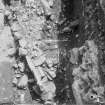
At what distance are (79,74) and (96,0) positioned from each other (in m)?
0.64

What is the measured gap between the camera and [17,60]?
3617mm

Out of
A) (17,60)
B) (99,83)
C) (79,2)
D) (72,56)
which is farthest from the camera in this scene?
(17,60)

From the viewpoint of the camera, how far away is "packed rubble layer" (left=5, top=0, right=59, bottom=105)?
3377mm

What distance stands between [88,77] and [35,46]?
2.79 feet

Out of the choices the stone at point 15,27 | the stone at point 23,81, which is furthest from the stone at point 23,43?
the stone at point 23,81

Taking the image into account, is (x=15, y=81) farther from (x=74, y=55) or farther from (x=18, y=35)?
(x=74, y=55)

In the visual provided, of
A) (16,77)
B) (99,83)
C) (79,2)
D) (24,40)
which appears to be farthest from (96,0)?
(16,77)

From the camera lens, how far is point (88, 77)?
9.41 ft

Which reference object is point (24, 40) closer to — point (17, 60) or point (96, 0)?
point (17, 60)

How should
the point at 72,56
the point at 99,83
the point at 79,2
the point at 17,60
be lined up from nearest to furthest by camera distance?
the point at 99,83
the point at 72,56
the point at 79,2
the point at 17,60

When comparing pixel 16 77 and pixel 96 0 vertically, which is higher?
pixel 96 0

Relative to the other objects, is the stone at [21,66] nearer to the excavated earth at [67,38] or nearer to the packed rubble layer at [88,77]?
the excavated earth at [67,38]

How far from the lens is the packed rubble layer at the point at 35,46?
3377 mm

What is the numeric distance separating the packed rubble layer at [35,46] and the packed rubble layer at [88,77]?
43cm
